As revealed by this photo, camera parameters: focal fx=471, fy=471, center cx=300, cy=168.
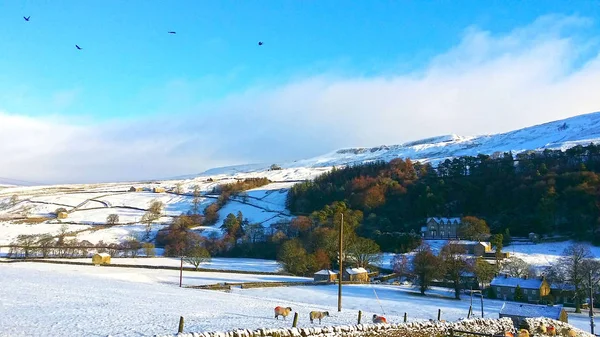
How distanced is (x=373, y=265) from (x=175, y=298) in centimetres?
4771

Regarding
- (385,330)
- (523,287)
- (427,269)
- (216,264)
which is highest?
(385,330)

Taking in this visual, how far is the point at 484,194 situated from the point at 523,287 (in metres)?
53.0

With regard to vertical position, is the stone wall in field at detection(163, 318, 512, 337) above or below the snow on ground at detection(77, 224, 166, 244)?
above

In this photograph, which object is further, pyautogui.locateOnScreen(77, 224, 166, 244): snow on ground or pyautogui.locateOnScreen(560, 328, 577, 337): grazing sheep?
pyautogui.locateOnScreen(77, 224, 166, 244): snow on ground

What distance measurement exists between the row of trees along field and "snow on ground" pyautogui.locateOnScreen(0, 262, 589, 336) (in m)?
43.2

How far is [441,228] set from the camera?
9856 centimetres

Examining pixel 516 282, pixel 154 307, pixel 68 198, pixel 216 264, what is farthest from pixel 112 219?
pixel 154 307

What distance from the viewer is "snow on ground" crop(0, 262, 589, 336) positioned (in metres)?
21.1

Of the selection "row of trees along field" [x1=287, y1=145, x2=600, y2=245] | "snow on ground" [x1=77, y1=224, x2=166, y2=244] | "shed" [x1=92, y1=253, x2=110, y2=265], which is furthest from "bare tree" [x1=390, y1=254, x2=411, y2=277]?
"snow on ground" [x1=77, y1=224, x2=166, y2=244]

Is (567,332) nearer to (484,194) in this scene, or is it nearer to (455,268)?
(455,268)

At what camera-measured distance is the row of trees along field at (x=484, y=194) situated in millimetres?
91375

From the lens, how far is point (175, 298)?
3625 cm

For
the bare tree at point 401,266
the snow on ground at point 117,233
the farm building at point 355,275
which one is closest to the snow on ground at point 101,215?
the snow on ground at point 117,233

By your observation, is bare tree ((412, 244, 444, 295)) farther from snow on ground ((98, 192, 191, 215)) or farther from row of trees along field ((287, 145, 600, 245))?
snow on ground ((98, 192, 191, 215))
